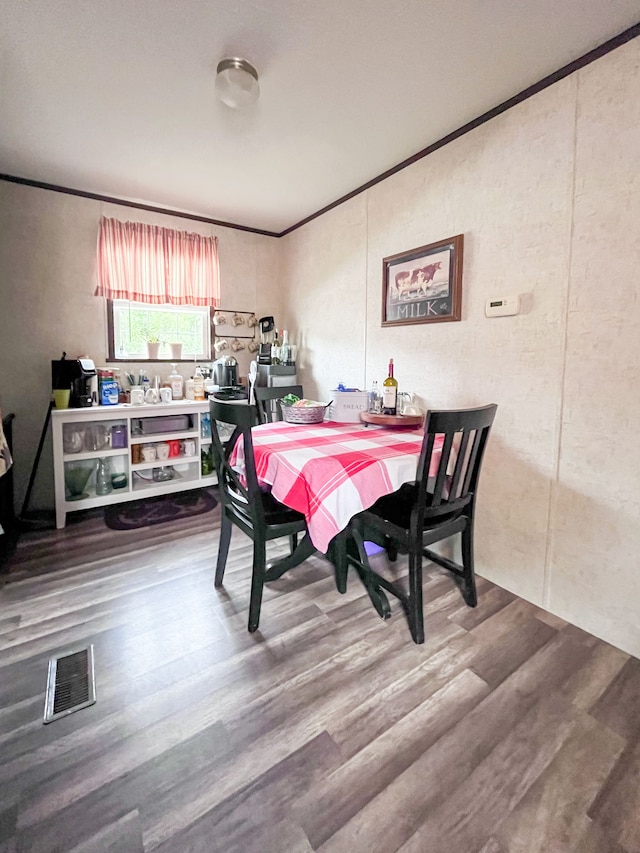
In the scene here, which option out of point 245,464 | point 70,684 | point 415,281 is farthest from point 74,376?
point 415,281

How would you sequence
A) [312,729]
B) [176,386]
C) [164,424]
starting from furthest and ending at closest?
1. [176,386]
2. [164,424]
3. [312,729]

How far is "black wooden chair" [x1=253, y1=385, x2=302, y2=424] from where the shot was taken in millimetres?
2652

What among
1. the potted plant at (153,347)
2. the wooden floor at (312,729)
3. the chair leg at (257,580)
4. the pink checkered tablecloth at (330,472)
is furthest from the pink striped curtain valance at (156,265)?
the chair leg at (257,580)

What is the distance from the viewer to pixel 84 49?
1611 mm

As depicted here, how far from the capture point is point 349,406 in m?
2.31

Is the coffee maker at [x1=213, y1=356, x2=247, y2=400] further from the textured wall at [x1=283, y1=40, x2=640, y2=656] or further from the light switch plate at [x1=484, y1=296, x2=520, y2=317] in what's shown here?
the light switch plate at [x1=484, y1=296, x2=520, y2=317]

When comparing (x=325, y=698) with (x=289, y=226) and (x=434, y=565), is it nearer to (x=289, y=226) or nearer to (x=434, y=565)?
(x=434, y=565)

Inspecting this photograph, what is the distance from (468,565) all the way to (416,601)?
39 centimetres

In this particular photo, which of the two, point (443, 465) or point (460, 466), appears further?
point (460, 466)

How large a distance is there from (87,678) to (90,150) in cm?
279

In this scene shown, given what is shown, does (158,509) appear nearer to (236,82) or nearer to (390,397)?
(390,397)

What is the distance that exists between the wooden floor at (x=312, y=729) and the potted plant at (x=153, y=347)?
1.94 m

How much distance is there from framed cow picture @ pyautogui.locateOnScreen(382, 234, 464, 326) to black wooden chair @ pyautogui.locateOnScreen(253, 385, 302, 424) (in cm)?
82

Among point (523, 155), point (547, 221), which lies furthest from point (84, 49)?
point (547, 221)
